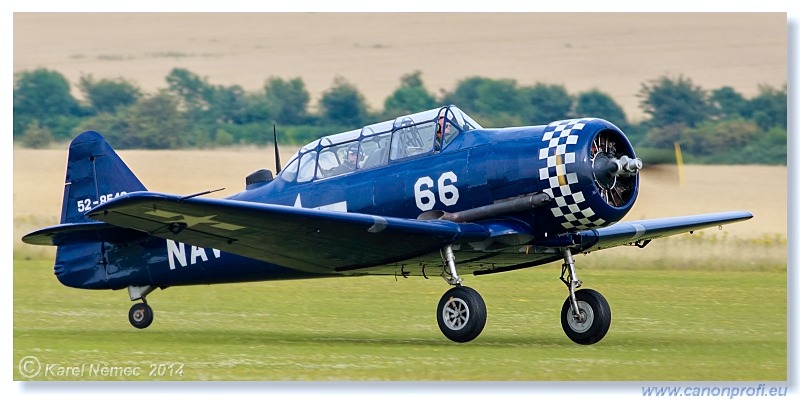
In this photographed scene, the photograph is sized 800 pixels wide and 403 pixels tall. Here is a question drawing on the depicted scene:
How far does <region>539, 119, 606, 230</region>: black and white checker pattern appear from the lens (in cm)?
1145

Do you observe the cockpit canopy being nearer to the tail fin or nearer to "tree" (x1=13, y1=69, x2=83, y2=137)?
the tail fin

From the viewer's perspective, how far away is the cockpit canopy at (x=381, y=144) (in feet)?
40.4

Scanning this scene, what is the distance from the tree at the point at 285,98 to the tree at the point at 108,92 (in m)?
2.82

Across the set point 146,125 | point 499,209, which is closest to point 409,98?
point 146,125

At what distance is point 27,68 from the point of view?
24.3m

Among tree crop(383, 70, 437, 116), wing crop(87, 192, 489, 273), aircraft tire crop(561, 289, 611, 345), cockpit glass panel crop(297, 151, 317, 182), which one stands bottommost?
aircraft tire crop(561, 289, 611, 345)

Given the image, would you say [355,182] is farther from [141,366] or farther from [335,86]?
[335,86]

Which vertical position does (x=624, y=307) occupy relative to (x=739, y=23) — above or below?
below

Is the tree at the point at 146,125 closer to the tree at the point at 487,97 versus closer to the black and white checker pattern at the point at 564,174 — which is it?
the tree at the point at 487,97

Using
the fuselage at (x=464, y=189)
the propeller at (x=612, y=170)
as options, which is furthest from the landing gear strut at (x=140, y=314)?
the propeller at (x=612, y=170)

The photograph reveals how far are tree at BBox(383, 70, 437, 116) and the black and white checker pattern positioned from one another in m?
13.7

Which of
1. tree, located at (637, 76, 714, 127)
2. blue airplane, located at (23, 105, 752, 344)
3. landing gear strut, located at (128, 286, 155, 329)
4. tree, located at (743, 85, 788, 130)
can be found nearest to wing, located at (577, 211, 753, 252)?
blue airplane, located at (23, 105, 752, 344)

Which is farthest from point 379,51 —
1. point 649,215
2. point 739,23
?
point 739,23

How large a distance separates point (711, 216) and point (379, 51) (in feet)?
41.7
